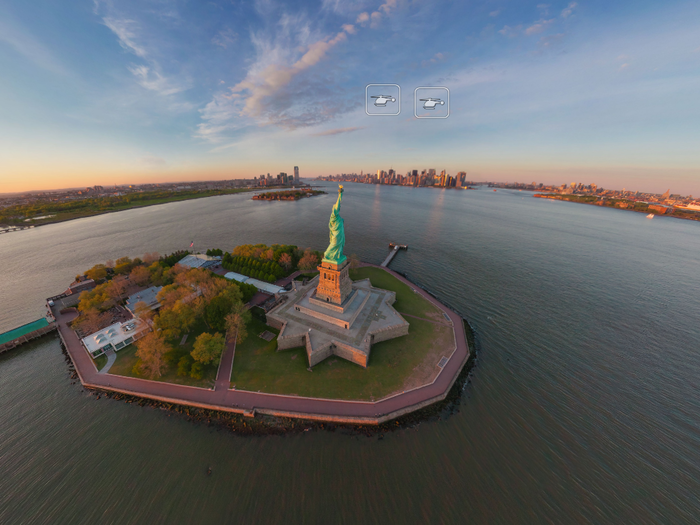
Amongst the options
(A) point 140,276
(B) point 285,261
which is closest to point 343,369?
(B) point 285,261

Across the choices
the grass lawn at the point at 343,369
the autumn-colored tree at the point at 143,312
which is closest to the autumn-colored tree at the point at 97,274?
the autumn-colored tree at the point at 143,312

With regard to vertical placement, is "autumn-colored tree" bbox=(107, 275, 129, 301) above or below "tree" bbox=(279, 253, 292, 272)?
below

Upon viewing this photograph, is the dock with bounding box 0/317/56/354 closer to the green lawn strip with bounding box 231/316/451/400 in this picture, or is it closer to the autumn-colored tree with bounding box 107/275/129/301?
the autumn-colored tree with bounding box 107/275/129/301

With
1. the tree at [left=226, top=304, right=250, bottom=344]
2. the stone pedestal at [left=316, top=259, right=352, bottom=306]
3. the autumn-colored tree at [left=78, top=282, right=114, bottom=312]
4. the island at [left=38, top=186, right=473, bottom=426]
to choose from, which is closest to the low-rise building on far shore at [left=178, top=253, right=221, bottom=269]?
the island at [left=38, top=186, right=473, bottom=426]

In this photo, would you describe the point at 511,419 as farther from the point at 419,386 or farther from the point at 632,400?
the point at 632,400

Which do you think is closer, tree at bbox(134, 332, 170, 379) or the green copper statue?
tree at bbox(134, 332, 170, 379)

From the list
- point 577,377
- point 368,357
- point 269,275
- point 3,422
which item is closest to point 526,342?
point 577,377
